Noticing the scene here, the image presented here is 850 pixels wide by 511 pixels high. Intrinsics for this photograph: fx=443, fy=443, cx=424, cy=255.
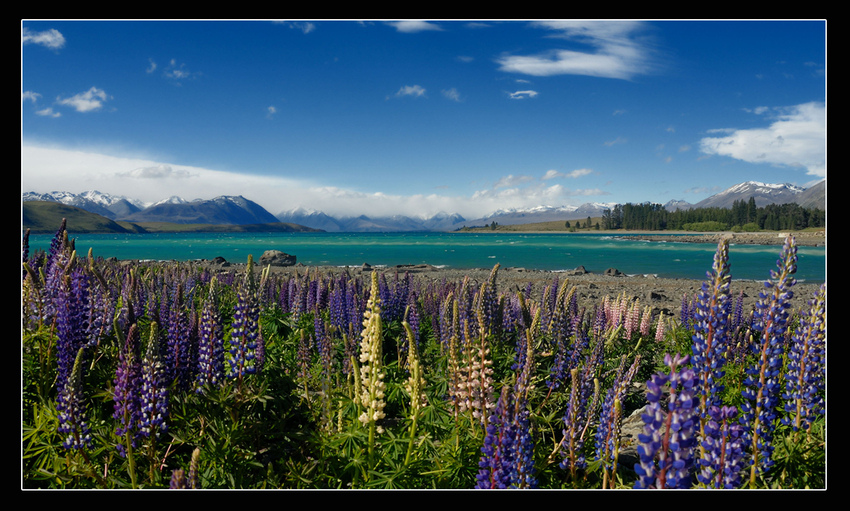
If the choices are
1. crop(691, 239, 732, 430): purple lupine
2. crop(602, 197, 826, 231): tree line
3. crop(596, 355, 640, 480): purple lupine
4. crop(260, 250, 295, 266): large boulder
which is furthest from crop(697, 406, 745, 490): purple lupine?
crop(260, 250, 295, 266): large boulder

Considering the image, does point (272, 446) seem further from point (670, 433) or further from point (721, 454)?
point (721, 454)

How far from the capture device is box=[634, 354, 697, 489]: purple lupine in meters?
2.02

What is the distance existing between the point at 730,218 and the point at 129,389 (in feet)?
410

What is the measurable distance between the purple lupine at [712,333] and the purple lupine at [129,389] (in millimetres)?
4145

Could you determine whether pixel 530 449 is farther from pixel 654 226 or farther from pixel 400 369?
pixel 654 226

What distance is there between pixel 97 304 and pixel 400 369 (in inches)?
146

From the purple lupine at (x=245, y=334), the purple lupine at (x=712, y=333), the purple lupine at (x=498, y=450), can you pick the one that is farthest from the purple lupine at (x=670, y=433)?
the purple lupine at (x=245, y=334)

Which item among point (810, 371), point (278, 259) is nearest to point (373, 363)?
point (810, 371)

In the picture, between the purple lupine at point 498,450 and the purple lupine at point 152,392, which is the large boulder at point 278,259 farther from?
the purple lupine at point 498,450

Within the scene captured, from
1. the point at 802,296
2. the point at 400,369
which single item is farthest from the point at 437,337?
the point at 802,296

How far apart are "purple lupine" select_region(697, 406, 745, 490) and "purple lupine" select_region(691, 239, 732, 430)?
0.21 m

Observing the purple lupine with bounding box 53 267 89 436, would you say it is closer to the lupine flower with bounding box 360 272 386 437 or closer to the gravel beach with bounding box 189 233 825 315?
the lupine flower with bounding box 360 272 386 437
